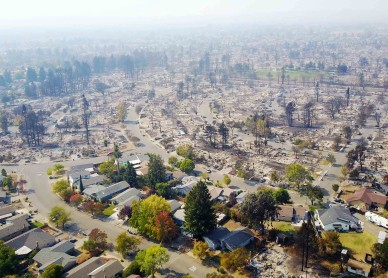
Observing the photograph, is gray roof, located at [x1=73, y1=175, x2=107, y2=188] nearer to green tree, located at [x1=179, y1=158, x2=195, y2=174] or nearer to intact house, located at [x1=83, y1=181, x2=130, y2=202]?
intact house, located at [x1=83, y1=181, x2=130, y2=202]

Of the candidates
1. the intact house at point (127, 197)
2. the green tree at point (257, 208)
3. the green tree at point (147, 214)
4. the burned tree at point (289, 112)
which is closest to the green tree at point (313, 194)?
the green tree at point (257, 208)

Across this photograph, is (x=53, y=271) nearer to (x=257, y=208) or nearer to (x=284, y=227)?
(x=257, y=208)

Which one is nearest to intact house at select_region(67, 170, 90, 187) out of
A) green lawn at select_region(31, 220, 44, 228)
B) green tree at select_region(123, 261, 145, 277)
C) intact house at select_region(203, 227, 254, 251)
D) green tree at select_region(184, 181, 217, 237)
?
green lawn at select_region(31, 220, 44, 228)

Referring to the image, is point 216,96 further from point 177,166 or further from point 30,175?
point 30,175

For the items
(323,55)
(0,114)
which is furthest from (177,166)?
(323,55)

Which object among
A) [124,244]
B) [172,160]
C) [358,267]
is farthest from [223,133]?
[358,267]
